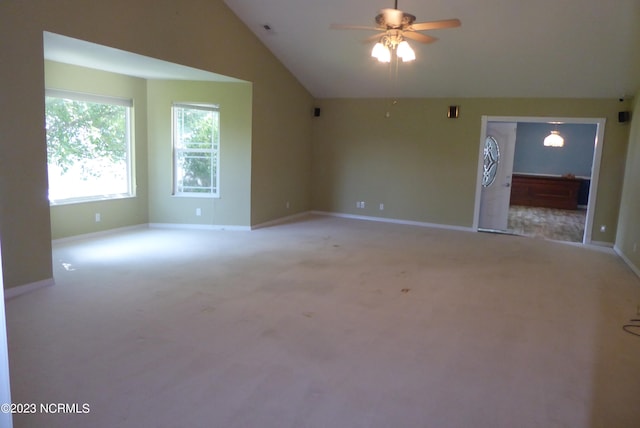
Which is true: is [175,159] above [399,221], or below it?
above

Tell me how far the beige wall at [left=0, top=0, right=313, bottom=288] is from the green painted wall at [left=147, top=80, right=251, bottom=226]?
16 cm

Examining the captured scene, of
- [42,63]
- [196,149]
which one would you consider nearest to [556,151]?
[196,149]

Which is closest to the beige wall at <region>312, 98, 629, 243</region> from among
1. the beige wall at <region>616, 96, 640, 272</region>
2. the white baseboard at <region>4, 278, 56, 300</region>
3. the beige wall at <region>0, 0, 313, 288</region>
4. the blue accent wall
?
the beige wall at <region>616, 96, 640, 272</region>

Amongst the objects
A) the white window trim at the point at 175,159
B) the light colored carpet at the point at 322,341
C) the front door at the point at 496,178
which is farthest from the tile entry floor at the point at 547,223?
the white window trim at the point at 175,159

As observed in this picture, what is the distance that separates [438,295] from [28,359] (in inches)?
135

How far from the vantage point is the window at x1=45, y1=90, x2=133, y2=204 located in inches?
231

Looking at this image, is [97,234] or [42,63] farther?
[97,234]

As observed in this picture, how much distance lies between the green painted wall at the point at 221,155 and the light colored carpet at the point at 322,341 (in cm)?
156

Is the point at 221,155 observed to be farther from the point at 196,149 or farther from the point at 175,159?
the point at 175,159

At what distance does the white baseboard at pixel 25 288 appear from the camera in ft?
12.7

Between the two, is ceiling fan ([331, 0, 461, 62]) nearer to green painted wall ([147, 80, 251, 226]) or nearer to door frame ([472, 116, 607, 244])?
green painted wall ([147, 80, 251, 226])

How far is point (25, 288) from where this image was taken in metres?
4.05

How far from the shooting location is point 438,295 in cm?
439

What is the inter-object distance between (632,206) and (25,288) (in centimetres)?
718
